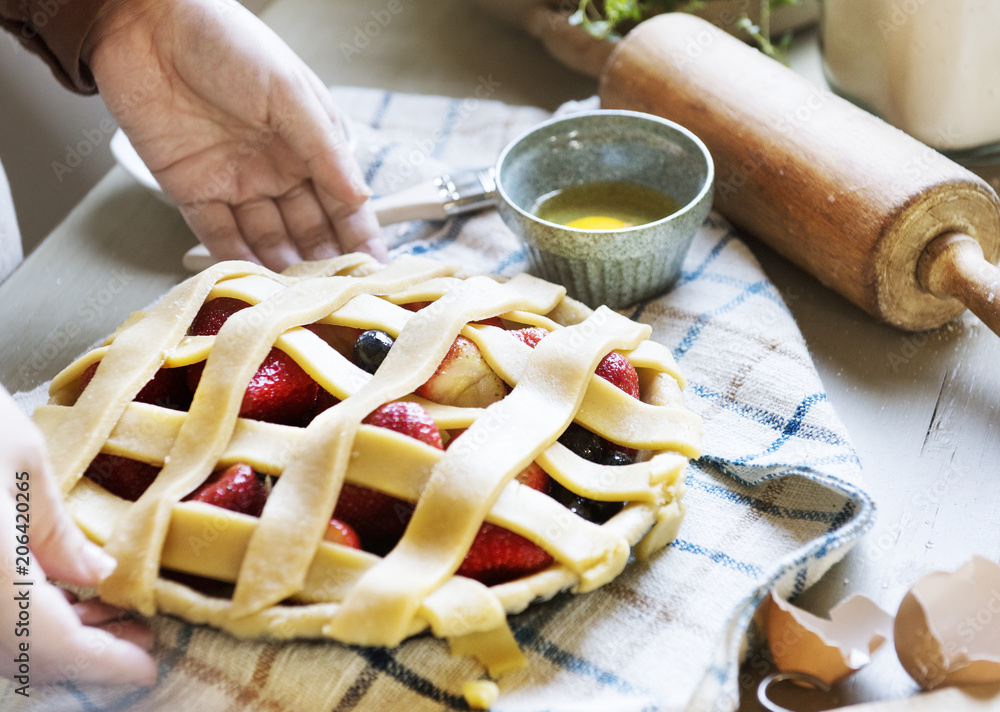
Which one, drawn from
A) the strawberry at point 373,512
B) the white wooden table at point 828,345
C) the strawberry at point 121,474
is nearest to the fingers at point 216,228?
the white wooden table at point 828,345

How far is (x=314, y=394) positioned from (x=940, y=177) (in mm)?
871

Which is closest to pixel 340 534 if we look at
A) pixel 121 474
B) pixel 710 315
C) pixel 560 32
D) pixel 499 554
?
pixel 499 554

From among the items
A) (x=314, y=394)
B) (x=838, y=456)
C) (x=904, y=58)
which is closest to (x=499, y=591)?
(x=314, y=394)

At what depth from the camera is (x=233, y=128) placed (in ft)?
4.55

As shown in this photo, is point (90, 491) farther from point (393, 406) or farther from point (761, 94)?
point (761, 94)

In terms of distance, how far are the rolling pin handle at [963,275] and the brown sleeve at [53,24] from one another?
129 centimetres

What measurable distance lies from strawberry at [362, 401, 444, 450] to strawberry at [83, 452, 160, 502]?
0.24 m

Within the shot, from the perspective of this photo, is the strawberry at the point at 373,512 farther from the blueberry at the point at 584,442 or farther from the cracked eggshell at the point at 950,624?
the cracked eggshell at the point at 950,624

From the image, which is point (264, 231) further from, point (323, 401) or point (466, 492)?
point (466, 492)

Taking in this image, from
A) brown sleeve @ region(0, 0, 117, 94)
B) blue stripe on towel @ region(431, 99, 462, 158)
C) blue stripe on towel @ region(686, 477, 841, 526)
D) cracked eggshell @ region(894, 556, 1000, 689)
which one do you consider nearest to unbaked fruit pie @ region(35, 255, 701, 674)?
blue stripe on towel @ region(686, 477, 841, 526)

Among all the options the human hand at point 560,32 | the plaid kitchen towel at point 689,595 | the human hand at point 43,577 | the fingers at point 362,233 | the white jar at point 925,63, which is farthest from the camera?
the human hand at point 560,32

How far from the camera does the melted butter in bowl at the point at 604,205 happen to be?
128 cm

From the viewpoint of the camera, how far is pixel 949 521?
3.11 ft

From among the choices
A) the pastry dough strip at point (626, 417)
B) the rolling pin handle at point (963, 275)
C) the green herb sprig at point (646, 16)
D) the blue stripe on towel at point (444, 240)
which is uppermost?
the green herb sprig at point (646, 16)
